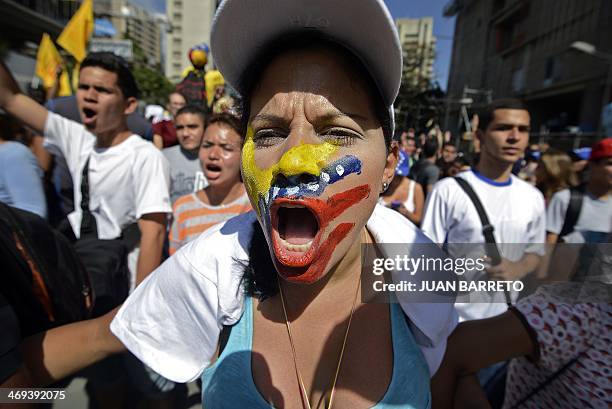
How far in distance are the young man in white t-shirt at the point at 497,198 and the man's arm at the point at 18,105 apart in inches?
103

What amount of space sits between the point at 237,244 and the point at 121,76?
2.01 metres

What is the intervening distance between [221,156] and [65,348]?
5.54 ft

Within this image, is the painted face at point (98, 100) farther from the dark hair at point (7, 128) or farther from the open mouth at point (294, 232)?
the open mouth at point (294, 232)

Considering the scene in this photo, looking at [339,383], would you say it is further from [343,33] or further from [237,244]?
[343,33]

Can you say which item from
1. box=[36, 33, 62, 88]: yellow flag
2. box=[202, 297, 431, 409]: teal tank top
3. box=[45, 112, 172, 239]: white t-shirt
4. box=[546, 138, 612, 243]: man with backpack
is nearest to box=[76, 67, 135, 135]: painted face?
box=[45, 112, 172, 239]: white t-shirt

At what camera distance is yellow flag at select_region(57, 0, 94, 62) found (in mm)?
Answer: 4606

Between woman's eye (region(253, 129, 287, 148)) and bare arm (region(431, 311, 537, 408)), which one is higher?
woman's eye (region(253, 129, 287, 148))

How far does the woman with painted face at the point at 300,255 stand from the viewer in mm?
1021

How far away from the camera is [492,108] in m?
2.94

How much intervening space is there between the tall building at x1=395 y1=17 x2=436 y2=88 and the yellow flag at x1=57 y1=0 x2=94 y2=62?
60.0 feet

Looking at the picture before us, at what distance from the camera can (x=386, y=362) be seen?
114 centimetres

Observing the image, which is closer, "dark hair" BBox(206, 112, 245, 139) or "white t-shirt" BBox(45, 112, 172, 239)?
"white t-shirt" BBox(45, 112, 172, 239)

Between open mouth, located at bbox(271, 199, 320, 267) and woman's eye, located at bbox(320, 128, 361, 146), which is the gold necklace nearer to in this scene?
open mouth, located at bbox(271, 199, 320, 267)

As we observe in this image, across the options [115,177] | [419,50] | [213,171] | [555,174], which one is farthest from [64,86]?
[419,50]
